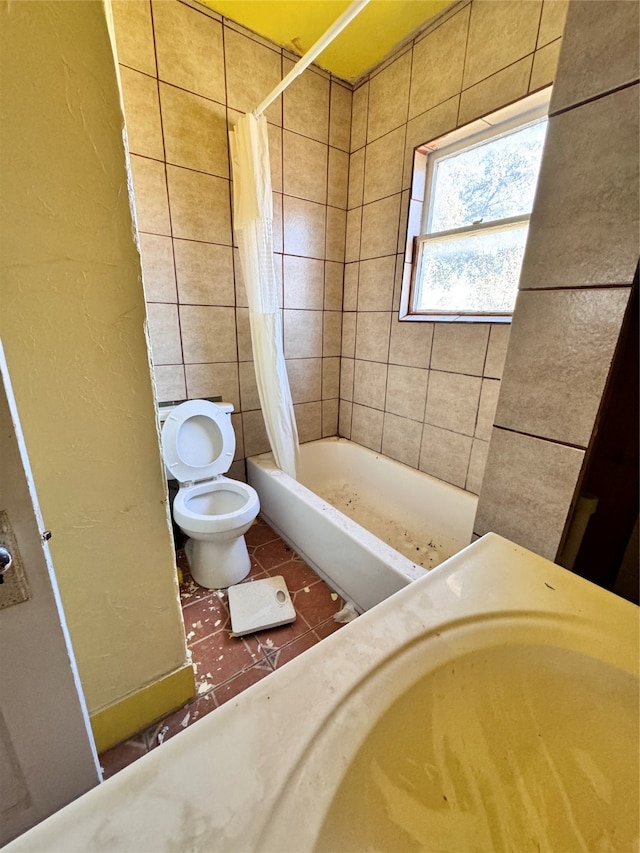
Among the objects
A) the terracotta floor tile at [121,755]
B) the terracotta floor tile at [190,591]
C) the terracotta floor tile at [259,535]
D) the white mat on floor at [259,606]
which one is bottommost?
the terracotta floor tile at [121,755]

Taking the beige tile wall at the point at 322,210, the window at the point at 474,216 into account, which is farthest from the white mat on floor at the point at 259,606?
the window at the point at 474,216

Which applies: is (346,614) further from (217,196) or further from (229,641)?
(217,196)

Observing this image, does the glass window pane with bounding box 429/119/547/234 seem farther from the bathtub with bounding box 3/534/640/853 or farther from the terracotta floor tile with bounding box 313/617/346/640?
the terracotta floor tile with bounding box 313/617/346/640

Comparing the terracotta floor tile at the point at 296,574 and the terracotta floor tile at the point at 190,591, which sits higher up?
the terracotta floor tile at the point at 296,574

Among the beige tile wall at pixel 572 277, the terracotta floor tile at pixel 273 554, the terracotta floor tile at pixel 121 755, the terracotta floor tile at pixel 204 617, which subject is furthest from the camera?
the terracotta floor tile at pixel 273 554

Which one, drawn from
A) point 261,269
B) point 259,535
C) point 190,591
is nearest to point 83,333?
point 261,269

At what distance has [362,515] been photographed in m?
2.13

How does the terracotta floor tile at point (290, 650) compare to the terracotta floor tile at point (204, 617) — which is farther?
the terracotta floor tile at point (204, 617)

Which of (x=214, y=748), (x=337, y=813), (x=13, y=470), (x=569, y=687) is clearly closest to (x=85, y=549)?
(x=13, y=470)

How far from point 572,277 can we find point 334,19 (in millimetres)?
1815

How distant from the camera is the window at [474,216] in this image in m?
1.50

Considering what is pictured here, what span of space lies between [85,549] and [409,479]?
63.3 inches

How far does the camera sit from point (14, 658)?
570mm

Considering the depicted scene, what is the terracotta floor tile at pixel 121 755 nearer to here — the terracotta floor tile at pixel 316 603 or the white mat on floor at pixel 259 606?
the white mat on floor at pixel 259 606
